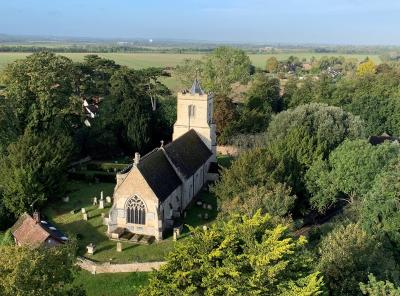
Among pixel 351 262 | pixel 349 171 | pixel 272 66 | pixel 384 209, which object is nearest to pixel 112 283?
pixel 351 262

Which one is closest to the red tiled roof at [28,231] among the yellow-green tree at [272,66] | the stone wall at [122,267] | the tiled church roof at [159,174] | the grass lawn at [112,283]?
the stone wall at [122,267]

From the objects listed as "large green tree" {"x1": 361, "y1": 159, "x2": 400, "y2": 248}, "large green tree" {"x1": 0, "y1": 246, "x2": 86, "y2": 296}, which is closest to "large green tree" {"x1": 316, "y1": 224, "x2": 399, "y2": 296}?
"large green tree" {"x1": 361, "y1": 159, "x2": 400, "y2": 248}

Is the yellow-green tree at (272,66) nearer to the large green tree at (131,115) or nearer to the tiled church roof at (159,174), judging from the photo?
the large green tree at (131,115)

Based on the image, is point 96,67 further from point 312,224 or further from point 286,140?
point 312,224

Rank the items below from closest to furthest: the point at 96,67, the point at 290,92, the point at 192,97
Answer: the point at 192,97, the point at 96,67, the point at 290,92

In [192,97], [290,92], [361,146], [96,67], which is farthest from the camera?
[290,92]

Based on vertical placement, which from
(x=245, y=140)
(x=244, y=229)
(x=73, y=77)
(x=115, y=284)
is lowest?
(x=115, y=284)

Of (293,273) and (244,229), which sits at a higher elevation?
(244,229)

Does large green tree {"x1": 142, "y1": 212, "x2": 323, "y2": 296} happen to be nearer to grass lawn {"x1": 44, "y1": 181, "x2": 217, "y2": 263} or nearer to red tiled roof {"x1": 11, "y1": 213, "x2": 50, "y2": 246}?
grass lawn {"x1": 44, "y1": 181, "x2": 217, "y2": 263}

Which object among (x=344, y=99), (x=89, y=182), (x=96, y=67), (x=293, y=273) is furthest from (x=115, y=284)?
(x=344, y=99)
